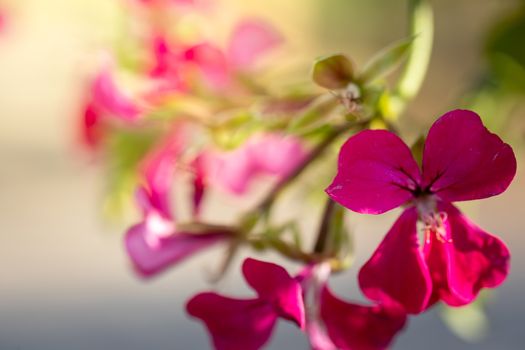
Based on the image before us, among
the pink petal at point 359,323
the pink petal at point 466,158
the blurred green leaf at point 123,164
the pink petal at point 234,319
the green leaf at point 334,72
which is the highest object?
the blurred green leaf at point 123,164

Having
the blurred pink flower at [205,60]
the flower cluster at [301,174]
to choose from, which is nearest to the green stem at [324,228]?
the flower cluster at [301,174]

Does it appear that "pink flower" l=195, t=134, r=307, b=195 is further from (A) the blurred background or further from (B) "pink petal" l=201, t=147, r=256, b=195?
(A) the blurred background

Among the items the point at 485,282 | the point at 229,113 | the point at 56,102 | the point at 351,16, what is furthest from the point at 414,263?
the point at 56,102

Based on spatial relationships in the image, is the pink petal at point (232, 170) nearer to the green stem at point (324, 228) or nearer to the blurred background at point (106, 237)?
the green stem at point (324, 228)

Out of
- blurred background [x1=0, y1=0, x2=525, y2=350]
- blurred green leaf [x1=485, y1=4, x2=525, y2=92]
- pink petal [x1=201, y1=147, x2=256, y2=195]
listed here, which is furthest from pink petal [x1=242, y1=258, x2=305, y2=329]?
blurred background [x1=0, y1=0, x2=525, y2=350]

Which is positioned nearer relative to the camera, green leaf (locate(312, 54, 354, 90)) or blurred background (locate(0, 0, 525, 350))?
green leaf (locate(312, 54, 354, 90))

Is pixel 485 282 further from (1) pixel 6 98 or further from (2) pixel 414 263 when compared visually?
(1) pixel 6 98

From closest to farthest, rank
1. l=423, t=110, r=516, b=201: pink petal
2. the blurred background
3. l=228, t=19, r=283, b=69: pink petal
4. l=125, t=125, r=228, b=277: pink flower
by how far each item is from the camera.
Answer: l=423, t=110, r=516, b=201: pink petal → l=125, t=125, r=228, b=277: pink flower → l=228, t=19, r=283, b=69: pink petal → the blurred background

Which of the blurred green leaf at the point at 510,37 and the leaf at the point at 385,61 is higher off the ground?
the blurred green leaf at the point at 510,37
